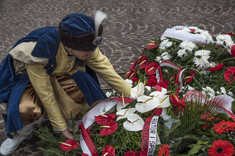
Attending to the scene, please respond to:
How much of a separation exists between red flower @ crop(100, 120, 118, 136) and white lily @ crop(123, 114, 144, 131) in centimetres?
9

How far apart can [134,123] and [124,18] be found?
5086 mm

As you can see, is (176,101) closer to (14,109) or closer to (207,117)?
(207,117)

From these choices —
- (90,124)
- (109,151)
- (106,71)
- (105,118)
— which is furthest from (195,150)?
(106,71)

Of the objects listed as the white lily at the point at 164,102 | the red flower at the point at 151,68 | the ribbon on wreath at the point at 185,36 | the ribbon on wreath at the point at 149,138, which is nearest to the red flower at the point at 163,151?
the ribbon on wreath at the point at 149,138

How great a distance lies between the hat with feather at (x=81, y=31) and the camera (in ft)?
6.43

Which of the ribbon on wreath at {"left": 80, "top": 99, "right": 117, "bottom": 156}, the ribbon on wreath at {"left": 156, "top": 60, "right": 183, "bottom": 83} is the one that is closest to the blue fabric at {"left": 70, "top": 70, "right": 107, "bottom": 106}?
the ribbon on wreath at {"left": 80, "top": 99, "right": 117, "bottom": 156}

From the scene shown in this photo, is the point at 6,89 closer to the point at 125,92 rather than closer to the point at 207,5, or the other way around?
the point at 125,92

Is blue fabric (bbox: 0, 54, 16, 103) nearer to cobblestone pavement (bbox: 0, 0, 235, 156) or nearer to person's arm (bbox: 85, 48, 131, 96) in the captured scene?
person's arm (bbox: 85, 48, 131, 96)

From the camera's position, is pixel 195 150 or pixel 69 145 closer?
pixel 195 150

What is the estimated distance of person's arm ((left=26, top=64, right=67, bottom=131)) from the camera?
2201 millimetres

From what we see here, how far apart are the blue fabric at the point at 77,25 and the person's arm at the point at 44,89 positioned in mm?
448

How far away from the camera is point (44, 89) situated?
2256 mm

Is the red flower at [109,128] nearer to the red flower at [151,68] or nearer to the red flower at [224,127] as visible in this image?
the red flower at [224,127]

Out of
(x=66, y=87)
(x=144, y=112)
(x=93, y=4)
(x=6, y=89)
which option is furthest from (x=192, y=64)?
(x=93, y=4)
